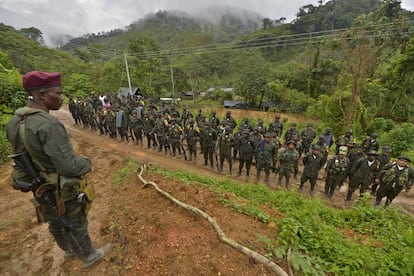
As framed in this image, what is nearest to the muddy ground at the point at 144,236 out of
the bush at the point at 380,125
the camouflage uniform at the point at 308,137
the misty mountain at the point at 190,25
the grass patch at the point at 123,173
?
the grass patch at the point at 123,173

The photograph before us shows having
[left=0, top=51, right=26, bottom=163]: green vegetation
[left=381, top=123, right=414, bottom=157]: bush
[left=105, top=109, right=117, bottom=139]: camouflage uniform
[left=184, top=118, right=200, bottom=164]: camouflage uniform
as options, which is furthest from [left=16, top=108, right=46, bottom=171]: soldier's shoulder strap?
[left=381, top=123, right=414, bottom=157]: bush

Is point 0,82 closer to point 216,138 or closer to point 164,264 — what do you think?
point 216,138

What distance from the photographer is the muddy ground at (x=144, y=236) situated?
2.95 m

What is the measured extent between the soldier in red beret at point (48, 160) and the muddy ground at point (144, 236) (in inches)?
→ 34.4

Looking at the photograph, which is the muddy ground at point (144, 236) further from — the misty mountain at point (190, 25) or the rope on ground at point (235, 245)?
the misty mountain at point (190, 25)

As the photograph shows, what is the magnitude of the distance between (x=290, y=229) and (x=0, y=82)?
37.6ft

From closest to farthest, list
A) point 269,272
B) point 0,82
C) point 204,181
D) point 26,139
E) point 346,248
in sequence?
point 26,139 < point 269,272 < point 346,248 < point 204,181 < point 0,82

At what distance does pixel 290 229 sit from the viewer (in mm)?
3557

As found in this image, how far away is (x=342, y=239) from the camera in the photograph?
3723mm

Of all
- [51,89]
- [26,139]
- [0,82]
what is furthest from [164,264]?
[0,82]

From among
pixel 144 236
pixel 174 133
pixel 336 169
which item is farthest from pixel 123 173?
pixel 336 169

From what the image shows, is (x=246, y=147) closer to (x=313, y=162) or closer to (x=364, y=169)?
(x=313, y=162)

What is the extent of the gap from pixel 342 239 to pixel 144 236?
3296 mm

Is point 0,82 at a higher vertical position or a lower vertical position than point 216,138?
higher
